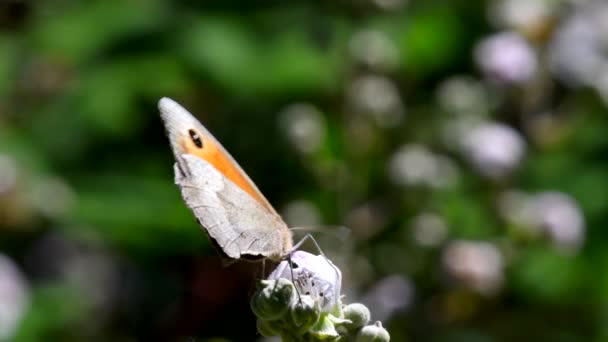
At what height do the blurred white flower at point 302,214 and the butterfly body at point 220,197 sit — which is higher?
the butterfly body at point 220,197

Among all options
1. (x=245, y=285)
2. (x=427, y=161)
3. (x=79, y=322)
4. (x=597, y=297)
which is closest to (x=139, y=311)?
(x=79, y=322)

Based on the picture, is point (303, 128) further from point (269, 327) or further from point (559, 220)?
point (269, 327)

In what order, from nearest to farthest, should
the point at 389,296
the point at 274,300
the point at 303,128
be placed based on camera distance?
the point at 274,300
the point at 389,296
the point at 303,128

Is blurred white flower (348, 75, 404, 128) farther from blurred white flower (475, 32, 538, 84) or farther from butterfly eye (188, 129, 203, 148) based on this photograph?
butterfly eye (188, 129, 203, 148)

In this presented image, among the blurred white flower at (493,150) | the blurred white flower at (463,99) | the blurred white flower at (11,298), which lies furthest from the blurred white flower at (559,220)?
the blurred white flower at (11,298)

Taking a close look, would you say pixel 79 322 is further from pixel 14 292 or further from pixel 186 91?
pixel 186 91

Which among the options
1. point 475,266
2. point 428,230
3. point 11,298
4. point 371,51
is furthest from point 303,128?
point 11,298

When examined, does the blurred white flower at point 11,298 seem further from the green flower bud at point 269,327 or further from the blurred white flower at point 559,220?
the green flower bud at point 269,327
